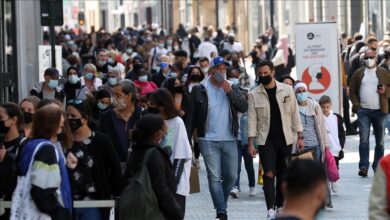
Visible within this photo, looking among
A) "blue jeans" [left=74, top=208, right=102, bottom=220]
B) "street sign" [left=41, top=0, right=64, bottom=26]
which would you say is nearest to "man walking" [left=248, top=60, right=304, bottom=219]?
"blue jeans" [left=74, top=208, right=102, bottom=220]

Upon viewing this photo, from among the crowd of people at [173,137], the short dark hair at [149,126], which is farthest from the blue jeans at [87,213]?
the short dark hair at [149,126]

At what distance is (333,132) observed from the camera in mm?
17359

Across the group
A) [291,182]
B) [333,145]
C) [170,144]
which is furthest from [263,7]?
[291,182]

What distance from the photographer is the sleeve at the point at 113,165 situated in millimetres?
10359

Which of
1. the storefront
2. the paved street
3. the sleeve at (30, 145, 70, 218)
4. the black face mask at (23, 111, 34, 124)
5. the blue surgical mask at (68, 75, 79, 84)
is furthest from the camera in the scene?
the storefront

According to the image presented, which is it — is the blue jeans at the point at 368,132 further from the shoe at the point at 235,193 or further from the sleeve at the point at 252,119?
the sleeve at the point at 252,119

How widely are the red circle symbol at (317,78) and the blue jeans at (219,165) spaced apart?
867 centimetres

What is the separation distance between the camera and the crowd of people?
30.3 ft

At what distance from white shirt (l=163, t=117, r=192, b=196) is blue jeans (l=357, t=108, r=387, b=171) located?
8189 mm

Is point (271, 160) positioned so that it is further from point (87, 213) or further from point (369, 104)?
point (369, 104)

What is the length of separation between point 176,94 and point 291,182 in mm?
9638

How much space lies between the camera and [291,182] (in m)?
6.28

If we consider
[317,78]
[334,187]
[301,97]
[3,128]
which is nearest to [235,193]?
[334,187]

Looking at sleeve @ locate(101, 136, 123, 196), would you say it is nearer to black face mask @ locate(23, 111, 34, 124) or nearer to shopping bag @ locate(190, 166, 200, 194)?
black face mask @ locate(23, 111, 34, 124)
